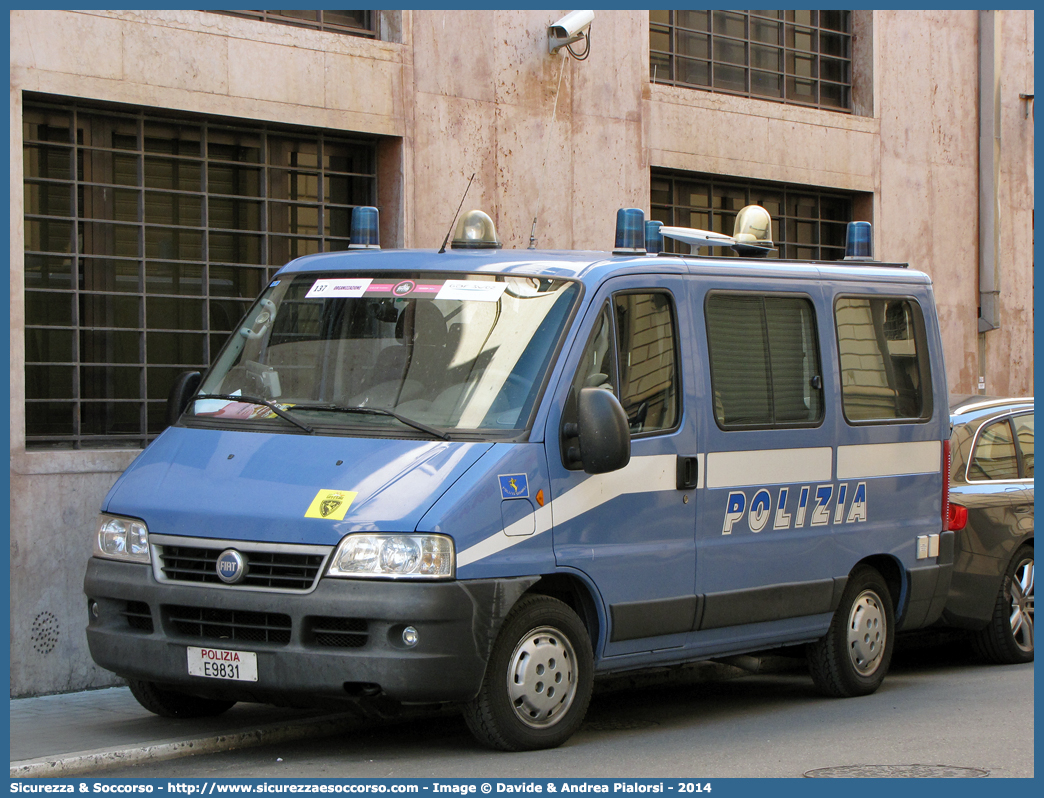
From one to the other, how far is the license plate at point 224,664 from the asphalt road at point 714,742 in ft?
1.42

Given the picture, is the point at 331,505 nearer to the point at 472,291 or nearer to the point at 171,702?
the point at 472,291

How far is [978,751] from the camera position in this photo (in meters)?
7.21

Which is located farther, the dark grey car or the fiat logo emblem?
the dark grey car

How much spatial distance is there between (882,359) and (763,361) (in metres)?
1.25

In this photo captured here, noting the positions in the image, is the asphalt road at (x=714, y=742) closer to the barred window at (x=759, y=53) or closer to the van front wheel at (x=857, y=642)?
the van front wheel at (x=857, y=642)

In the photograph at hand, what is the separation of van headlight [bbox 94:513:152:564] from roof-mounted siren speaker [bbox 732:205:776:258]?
4164mm

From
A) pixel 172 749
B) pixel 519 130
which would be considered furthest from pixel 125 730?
pixel 519 130

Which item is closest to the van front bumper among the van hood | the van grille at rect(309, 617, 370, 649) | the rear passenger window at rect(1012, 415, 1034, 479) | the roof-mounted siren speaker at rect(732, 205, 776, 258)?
the van grille at rect(309, 617, 370, 649)

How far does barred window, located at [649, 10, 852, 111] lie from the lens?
14.2m

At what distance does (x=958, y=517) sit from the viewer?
9961 mm

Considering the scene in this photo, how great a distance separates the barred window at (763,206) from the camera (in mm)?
14234

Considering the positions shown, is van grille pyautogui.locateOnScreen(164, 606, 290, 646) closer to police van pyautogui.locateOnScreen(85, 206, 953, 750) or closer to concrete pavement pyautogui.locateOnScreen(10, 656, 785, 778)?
police van pyautogui.locateOnScreen(85, 206, 953, 750)

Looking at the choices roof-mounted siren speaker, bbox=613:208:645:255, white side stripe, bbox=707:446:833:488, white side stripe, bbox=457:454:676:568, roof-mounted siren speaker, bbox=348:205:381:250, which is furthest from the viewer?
roof-mounted siren speaker, bbox=348:205:381:250

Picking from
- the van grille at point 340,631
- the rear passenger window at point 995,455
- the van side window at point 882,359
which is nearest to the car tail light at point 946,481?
the van side window at point 882,359
